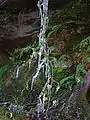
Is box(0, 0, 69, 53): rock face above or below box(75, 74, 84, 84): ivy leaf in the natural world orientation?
above

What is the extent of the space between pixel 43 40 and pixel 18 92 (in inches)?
25.8

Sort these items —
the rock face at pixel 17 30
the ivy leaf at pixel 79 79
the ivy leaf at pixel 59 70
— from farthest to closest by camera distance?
the rock face at pixel 17 30 < the ivy leaf at pixel 59 70 < the ivy leaf at pixel 79 79

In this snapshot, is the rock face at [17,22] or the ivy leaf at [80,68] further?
the rock face at [17,22]

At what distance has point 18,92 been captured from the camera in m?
2.59

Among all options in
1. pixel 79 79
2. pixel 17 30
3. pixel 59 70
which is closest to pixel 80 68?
pixel 79 79

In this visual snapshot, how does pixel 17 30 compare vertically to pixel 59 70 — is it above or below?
above

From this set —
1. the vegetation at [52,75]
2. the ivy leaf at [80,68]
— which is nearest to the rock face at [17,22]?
the vegetation at [52,75]

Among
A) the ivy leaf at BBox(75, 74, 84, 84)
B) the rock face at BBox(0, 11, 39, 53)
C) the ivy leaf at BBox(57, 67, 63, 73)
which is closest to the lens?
the ivy leaf at BBox(75, 74, 84, 84)

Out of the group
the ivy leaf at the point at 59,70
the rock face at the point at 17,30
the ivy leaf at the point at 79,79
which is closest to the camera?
the ivy leaf at the point at 79,79

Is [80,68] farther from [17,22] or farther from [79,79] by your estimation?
[17,22]

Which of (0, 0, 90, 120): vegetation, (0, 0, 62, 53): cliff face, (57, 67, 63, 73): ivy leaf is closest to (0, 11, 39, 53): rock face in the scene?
(0, 0, 62, 53): cliff face

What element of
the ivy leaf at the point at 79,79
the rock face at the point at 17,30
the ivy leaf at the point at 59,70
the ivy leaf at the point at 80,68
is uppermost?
the rock face at the point at 17,30

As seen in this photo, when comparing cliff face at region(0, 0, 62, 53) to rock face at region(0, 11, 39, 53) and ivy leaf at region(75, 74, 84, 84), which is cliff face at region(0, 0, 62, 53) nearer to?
rock face at region(0, 11, 39, 53)

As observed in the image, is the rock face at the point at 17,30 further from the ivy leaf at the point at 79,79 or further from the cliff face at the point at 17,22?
the ivy leaf at the point at 79,79
